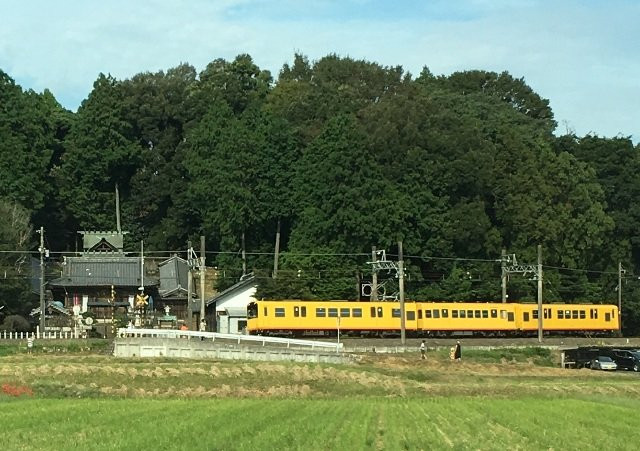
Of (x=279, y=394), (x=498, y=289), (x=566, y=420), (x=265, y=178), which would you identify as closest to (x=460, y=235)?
(x=498, y=289)

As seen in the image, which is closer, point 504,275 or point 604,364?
point 604,364

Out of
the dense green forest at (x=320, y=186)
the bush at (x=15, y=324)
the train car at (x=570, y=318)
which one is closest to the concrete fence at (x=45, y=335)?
the bush at (x=15, y=324)

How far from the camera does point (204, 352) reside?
45.2 metres

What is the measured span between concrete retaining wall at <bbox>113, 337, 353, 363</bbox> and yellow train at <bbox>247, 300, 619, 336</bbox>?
11133mm

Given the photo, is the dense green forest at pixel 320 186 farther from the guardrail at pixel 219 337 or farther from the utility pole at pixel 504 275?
the guardrail at pixel 219 337

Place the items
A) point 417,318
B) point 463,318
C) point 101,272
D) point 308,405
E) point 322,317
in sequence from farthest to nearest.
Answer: point 101,272
point 463,318
point 417,318
point 322,317
point 308,405

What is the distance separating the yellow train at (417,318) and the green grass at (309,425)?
29818mm

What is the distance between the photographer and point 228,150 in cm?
7306

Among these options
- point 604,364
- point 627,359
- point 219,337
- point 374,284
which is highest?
point 374,284

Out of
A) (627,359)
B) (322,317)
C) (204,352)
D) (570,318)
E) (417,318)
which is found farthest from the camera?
(570,318)

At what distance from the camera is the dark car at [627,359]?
1949 inches

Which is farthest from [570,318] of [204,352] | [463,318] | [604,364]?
[204,352]

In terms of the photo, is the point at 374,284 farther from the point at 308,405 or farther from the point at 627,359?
the point at 308,405

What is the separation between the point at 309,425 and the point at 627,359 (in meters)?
34.0
